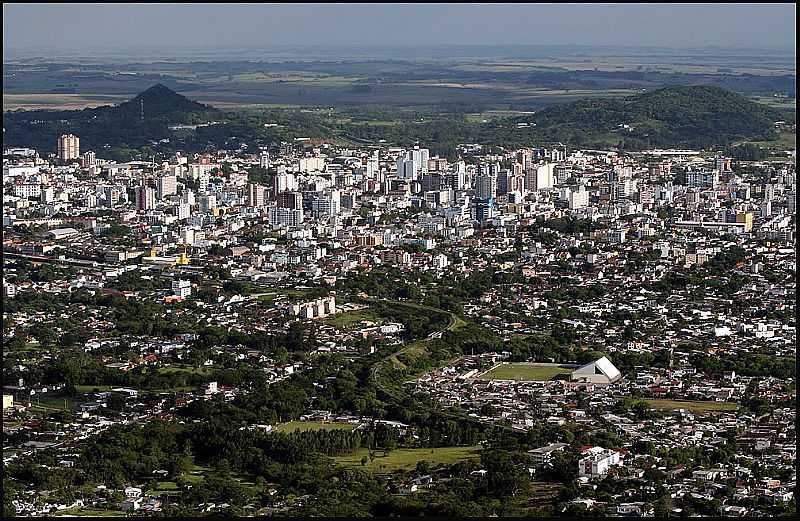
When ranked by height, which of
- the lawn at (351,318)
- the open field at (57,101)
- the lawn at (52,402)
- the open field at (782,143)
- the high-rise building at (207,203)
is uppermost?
the lawn at (52,402)

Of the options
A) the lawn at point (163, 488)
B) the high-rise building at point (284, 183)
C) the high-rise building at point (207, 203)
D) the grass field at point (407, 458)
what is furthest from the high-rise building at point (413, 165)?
the lawn at point (163, 488)

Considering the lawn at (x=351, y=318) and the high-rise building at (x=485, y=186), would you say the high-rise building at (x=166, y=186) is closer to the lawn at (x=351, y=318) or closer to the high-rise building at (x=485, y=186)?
the high-rise building at (x=485, y=186)

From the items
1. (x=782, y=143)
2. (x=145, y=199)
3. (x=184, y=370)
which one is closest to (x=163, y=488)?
(x=184, y=370)

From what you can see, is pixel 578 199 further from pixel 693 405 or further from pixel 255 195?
pixel 693 405

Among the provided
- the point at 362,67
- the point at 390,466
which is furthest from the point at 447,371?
the point at 362,67

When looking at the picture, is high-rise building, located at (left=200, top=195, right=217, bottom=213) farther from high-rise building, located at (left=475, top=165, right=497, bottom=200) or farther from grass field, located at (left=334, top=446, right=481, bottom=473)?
grass field, located at (left=334, top=446, right=481, bottom=473)

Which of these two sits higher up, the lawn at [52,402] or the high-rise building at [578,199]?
the lawn at [52,402]

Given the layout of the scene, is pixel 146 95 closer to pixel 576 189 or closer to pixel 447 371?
pixel 576 189
